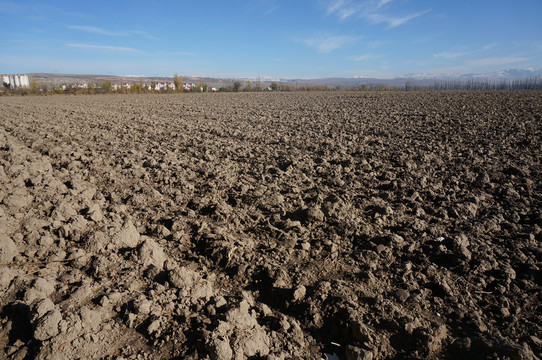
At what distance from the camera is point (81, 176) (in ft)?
19.0

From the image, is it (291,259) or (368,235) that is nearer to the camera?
(291,259)

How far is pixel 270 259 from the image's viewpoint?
3.42m

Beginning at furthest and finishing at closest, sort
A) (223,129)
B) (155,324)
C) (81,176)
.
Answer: (223,129) < (81,176) < (155,324)

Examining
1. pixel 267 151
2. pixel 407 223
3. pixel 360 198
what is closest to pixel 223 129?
pixel 267 151

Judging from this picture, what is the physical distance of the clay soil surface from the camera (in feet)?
7.66

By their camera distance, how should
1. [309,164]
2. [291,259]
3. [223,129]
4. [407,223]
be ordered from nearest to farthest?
[291,259] → [407,223] → [309,164] → [223,129]

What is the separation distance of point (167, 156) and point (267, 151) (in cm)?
232

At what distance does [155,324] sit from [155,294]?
366 millimetres

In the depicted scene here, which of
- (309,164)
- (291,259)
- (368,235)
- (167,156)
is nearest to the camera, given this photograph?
(291,259)

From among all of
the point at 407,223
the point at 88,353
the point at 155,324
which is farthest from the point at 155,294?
the point at 407,223

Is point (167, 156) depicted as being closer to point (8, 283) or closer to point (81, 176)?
point (81, 176)

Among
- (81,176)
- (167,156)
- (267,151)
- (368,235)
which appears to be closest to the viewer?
(368,235)

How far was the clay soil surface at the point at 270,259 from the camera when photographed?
233 cm

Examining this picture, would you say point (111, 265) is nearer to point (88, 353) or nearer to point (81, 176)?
point (88, 353)
